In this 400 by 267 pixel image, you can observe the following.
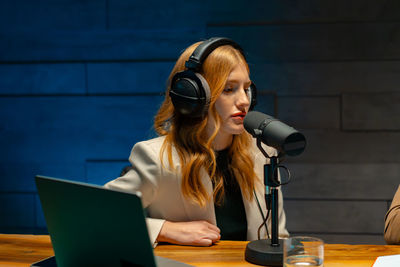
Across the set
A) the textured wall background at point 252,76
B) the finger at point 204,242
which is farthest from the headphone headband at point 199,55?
the textured wall background at point 252,76

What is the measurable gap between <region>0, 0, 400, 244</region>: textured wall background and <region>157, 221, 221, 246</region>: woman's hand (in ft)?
3.49

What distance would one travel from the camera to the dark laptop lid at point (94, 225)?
666 mm

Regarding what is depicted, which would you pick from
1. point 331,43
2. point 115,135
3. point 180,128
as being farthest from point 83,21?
point 331,43

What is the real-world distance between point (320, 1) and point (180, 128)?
4.18 feet

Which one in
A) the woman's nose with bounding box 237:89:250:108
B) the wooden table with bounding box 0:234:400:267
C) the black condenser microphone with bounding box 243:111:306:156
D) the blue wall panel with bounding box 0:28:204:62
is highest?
the blue wall panel with bounding box 0:28:204:62

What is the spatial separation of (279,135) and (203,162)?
50 centimetres

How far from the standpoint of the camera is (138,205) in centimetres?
64

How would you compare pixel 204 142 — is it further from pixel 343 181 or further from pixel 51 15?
pixel 51 15

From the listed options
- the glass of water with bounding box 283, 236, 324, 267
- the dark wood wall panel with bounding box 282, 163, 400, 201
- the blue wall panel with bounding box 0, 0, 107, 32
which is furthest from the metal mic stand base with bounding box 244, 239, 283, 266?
the blue wall panel with bounding box 0, 0, 107, 32

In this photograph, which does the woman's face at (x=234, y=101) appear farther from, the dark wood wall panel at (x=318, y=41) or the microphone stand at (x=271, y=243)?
the dark wood wall panel at (x=318, y=41)

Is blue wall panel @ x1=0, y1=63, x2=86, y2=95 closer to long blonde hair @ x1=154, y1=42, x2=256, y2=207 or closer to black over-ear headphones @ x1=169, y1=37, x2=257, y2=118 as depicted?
long blonde hair @ x1=154, y1=42, x2=256, y2=207

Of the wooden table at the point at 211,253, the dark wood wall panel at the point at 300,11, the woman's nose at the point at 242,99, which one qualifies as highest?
the dark wood wall panel at the point at 300,11

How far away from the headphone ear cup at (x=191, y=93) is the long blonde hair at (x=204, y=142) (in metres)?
0.06

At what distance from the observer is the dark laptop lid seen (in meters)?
0.67
